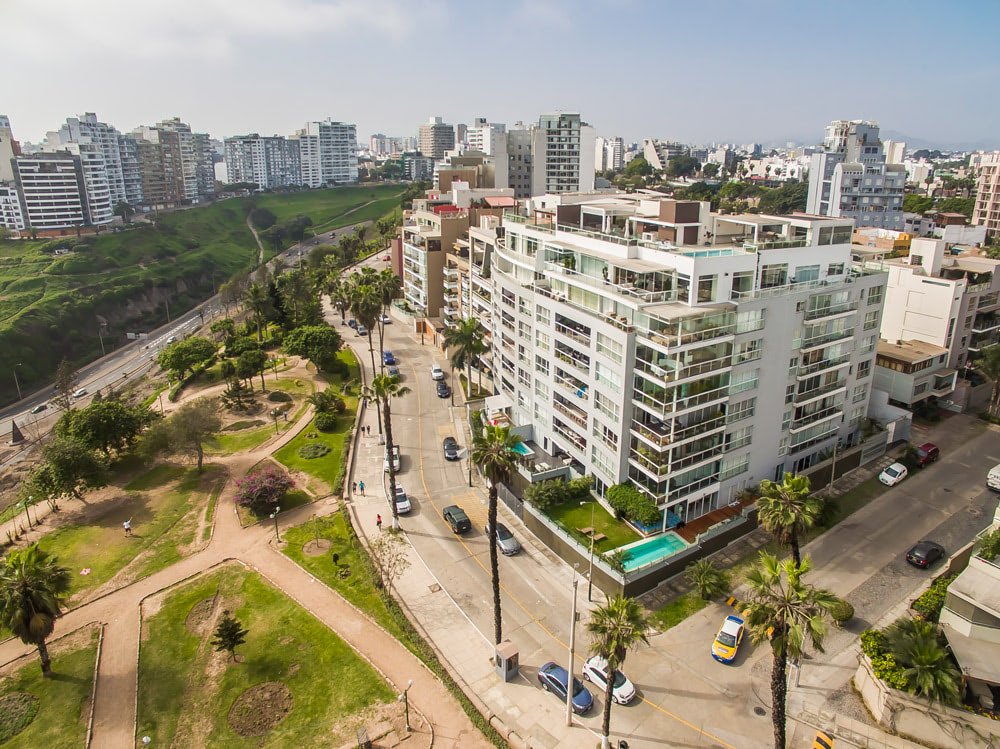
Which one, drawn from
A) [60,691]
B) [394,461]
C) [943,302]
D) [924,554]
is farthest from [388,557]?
[943,302]

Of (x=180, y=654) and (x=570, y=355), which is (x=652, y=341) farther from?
(x=180, y=654)

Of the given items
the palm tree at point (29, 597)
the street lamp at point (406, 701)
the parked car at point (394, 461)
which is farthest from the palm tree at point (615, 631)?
the parked car at point (394, 461)

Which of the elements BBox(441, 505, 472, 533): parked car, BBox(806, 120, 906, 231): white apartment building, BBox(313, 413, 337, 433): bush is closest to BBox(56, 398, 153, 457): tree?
BBox(313, 413, 337, 433): bush

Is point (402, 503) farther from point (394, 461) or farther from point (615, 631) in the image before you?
point (615, 631)

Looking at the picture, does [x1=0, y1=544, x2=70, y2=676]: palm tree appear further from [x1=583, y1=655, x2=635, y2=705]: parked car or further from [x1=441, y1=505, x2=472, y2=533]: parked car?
[x1=583, y1=655, x2=635, y2=705]: parked car

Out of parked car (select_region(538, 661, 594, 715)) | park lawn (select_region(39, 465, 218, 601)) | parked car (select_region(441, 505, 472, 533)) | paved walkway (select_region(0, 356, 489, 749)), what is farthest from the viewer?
parked car (select_region(441, 505, 472, 533))

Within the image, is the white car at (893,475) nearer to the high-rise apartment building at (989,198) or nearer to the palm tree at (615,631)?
the palm tree at (615,631)

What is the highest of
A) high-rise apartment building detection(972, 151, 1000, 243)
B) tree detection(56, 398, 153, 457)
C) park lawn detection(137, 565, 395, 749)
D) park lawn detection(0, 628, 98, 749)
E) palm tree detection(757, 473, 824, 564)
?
high-rise apartment building detection(972, 151, 1000, 243)
